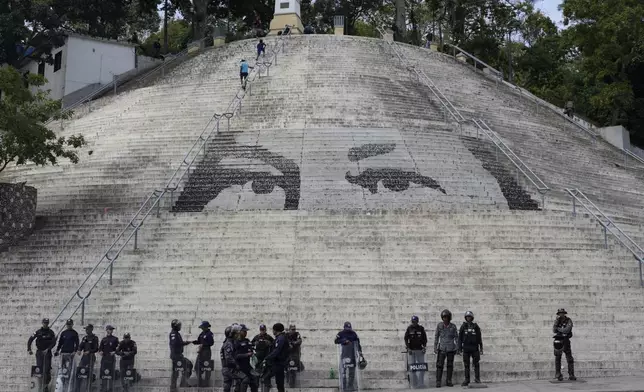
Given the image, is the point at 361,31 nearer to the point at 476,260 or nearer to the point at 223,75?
the point at 223,75

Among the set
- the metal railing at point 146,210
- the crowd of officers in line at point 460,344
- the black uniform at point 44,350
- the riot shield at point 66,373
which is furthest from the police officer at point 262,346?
the metal railing at point 146,210

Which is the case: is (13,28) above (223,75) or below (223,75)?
above

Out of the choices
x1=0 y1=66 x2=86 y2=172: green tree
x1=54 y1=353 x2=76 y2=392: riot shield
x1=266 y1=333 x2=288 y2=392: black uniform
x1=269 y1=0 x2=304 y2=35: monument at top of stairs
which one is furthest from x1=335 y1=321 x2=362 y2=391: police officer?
x1=269 y1=0 x2=304 y2=35: monument at top of stairs

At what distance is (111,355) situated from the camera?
36.8 ft

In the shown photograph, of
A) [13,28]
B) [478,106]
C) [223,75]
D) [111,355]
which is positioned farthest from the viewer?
[13,28]

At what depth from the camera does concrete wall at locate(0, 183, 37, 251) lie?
1734 cm

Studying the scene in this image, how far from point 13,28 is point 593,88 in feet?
87.1

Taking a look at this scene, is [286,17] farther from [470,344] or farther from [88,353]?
[470,344]

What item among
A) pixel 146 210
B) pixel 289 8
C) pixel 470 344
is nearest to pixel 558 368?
pixel 470 344

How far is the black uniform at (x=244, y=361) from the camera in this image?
397 inches

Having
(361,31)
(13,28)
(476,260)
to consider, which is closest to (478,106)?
(476,260)

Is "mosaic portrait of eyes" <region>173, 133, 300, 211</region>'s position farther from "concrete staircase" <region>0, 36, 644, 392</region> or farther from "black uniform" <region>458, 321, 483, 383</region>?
"black uniform" <region>458, 321, 483, 383</region>

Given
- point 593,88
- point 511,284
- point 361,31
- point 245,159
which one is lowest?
point 511,284

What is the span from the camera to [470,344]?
11.1m
